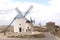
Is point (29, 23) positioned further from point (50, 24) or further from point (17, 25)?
point (50, 24)

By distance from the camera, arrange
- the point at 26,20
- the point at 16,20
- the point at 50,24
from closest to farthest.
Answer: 1. the point at 16,20
2. the point at 26,20
3. the point at 50,24

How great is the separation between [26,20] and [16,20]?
14.9 feet

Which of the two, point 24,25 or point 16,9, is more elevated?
point 16,9

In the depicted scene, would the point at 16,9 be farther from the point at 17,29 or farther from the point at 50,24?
the point at 50,24

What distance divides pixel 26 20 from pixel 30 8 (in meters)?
3.75

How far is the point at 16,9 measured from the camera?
5744cm

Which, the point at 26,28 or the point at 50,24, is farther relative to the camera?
the point at 50,24

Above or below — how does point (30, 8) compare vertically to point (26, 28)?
above

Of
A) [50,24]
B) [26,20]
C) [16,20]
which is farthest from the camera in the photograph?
[50,24]

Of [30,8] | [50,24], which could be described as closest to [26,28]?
[30,8]

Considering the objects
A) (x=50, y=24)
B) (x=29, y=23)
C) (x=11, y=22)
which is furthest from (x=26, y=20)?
(x=50, y=24)

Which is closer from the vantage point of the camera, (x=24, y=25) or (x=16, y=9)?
(x=24, y=25)

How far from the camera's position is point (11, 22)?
2088 inches

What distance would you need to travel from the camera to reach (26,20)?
55969 mm
